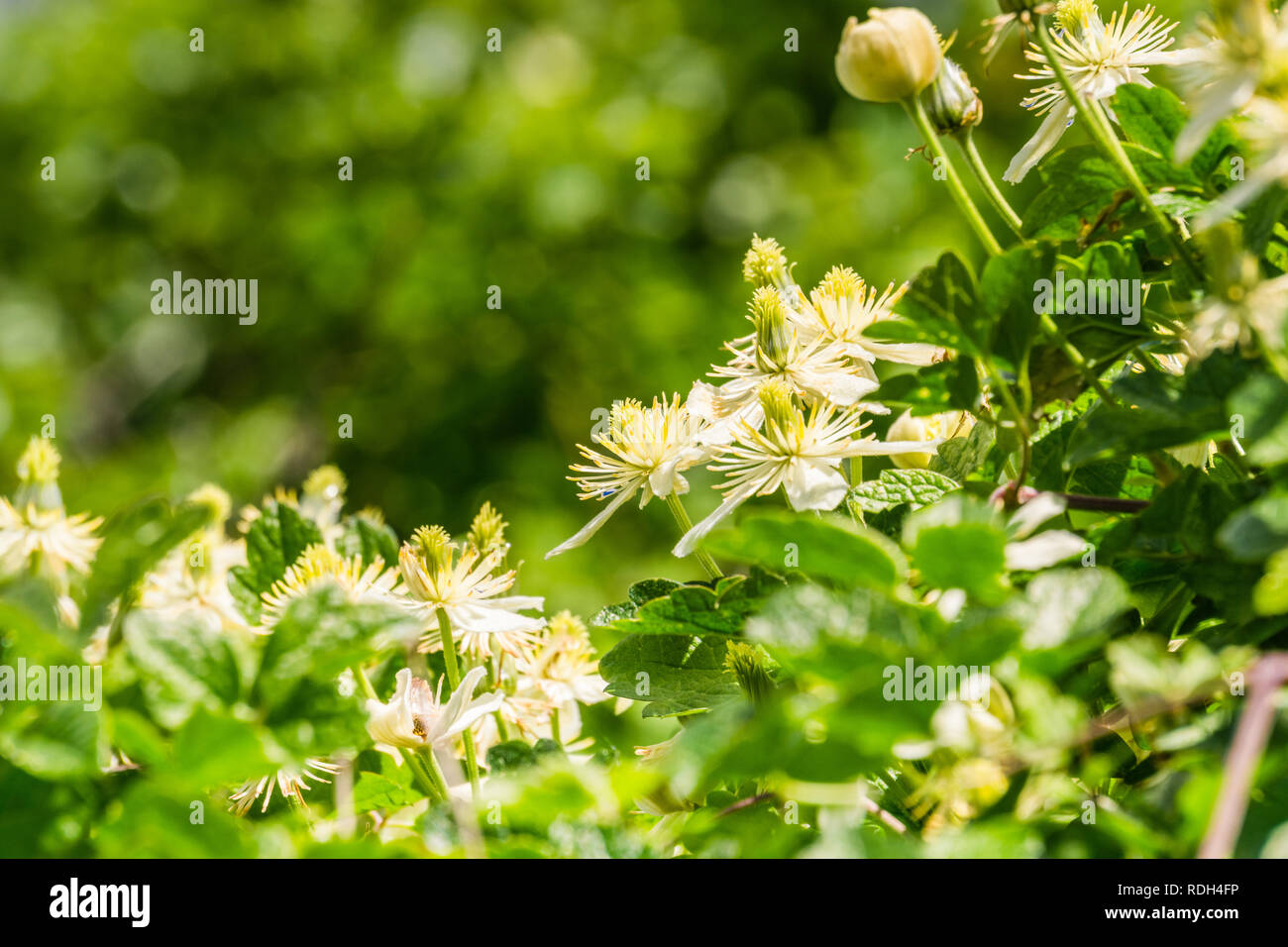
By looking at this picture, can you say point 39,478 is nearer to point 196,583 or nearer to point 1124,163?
point 196,583

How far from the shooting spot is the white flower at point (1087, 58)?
644 millimetres

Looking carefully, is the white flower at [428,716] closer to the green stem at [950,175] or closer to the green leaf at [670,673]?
the green leaf at [670,673]

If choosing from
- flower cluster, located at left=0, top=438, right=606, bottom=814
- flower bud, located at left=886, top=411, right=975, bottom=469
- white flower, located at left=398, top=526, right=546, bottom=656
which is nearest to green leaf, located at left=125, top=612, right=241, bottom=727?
flower cluster, located at left=0, top=438, right=606, bottom=814

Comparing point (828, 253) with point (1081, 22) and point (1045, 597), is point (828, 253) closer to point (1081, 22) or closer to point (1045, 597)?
point (1081, 22)

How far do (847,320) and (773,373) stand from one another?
0.22 feet

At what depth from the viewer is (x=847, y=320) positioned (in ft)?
2.31

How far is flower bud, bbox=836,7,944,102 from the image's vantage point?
55 centimetres

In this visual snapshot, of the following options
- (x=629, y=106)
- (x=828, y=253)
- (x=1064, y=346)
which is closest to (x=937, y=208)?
(x=828, y=253)

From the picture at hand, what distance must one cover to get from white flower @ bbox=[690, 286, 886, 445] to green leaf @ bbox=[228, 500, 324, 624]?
0.29 m

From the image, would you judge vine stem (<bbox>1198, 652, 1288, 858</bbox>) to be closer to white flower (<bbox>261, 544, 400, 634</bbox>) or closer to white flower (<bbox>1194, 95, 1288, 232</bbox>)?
white flower (<bbox>1194, 95, 1288, 232</bbox>)

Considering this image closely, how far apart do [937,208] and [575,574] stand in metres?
1.89

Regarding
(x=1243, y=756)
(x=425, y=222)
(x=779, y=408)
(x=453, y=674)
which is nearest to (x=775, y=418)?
(x=779, y=408)

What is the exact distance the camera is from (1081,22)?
68 cm

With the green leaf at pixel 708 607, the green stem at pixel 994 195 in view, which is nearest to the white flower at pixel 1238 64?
the green stem at pixel 994 195
